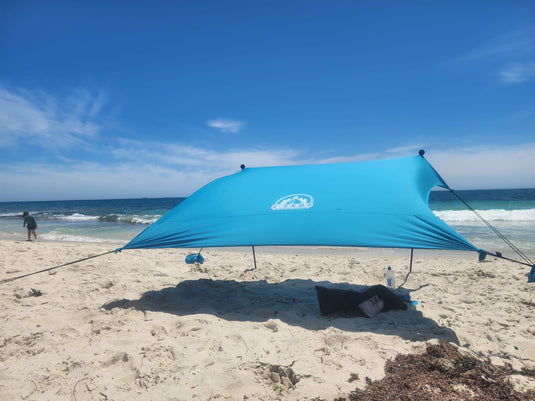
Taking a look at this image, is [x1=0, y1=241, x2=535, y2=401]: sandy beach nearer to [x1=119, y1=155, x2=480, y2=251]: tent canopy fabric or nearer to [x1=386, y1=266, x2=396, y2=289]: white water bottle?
[x1=386, y1=266, x2=396, y2=289]: white water bottle

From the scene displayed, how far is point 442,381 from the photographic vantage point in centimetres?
208

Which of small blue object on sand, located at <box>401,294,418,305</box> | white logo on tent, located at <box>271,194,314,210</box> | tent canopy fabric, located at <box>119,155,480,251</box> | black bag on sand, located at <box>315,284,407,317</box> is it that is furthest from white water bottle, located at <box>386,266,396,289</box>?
white logo on tent, located at <box>271,194,314,210</box>

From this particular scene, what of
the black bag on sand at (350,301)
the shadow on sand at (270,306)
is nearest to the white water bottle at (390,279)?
the shadow on sand at (270,306)

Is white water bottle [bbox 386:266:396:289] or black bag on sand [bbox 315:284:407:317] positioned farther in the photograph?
white water bottle [bbox 386:266:396:289]

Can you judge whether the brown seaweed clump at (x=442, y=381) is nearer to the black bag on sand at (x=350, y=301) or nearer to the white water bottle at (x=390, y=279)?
the black bag on sand at (x=350, y=301)

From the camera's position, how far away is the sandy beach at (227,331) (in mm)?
2123

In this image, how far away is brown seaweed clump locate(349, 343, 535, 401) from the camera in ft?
6.36

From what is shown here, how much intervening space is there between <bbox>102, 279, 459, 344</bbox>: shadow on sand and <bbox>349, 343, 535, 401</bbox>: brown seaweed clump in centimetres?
39

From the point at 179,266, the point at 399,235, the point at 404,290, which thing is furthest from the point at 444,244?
the point at 179,266

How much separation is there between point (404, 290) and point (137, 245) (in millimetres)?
3639

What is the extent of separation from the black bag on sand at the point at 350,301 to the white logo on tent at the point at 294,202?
1002 millimetres

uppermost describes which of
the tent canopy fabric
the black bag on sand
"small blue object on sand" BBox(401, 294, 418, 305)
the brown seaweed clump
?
the tent canopy fabric

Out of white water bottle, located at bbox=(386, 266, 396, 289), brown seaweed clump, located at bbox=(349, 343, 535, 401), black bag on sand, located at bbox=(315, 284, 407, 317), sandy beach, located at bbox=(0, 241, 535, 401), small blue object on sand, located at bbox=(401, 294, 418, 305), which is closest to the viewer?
brown seaweed clump, located at bbox=(349, 343, 535, 401)

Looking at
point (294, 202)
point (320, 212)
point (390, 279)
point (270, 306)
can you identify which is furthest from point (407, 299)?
point (294, 202)
